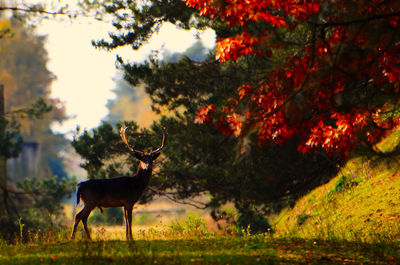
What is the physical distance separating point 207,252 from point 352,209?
6.05 m

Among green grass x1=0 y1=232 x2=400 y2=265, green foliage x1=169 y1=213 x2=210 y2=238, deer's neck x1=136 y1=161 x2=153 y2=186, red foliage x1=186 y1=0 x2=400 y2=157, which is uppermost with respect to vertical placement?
red foliage x1=186 y1=0 x2=400 y2=157

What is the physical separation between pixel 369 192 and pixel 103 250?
25.8 feet

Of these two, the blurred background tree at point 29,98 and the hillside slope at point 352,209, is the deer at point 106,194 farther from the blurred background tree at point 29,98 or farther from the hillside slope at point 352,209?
the blurred background tree at point 29,98

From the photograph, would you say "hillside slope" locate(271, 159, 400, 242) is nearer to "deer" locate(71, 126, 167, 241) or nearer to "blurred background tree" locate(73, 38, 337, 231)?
"blurred background tree" locate(73, 38, 337, 231)

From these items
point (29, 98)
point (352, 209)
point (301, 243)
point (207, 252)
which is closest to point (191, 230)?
point (301, 243)

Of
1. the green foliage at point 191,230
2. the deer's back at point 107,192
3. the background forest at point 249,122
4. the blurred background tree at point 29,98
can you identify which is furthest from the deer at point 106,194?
the blurred background tree at point 29,98

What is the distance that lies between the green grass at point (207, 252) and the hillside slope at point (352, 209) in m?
1.65

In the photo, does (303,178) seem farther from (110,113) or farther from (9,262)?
(110,113)

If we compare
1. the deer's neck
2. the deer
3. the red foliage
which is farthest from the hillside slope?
the deer

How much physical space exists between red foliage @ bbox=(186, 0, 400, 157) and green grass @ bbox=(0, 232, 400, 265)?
202cm

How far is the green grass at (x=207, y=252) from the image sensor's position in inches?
337

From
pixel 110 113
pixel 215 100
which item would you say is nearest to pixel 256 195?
pixel 215 100

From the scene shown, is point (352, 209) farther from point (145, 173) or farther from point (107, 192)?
point (107, 192)

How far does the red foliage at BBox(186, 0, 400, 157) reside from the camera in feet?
25.1
